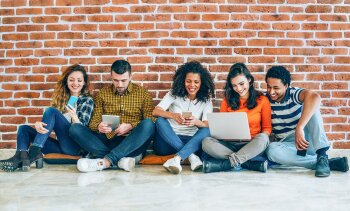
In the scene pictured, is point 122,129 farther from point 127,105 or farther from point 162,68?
point 162,68

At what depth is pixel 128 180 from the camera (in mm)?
2566

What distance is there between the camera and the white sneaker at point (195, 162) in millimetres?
2867

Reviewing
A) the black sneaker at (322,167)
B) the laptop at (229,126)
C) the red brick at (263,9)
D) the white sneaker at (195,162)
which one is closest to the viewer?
the black sneaker at (322,167)

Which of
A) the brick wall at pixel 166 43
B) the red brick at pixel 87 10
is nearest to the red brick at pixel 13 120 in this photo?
the brick wall at pixel 166 43

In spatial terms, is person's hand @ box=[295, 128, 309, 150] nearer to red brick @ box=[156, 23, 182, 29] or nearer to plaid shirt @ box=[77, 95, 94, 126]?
red brick @ box=[156, 23, 182, 29]

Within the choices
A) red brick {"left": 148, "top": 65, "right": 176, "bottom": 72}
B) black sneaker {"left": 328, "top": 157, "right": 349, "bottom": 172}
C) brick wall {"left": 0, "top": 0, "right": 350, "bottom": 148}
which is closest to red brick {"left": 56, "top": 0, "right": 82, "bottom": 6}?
brick wall {"left": 0, "top": 0, "right": 350, "bottom": 148}

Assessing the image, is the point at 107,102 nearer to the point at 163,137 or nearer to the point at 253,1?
the point at 163,137

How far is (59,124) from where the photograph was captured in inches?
121

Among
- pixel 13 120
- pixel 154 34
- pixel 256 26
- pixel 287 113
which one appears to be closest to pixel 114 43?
pixel 154 34

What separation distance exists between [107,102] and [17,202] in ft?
4.58

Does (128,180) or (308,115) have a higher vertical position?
(308,115)

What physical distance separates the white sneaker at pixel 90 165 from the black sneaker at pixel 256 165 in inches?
42.0

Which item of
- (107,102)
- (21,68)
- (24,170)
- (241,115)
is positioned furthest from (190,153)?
(21,68)

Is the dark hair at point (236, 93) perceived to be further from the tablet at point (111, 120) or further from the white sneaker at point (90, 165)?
the white sneaker at point (90, 165)
